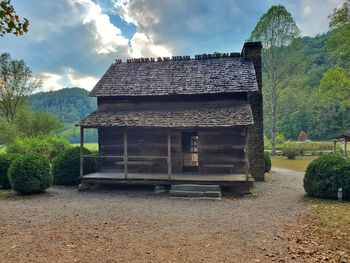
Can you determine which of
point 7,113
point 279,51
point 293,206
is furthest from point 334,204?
point 7,113

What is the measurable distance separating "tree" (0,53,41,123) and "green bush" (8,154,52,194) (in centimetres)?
2907

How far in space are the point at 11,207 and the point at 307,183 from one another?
1203 centimetres

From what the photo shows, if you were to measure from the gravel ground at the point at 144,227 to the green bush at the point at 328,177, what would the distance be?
2.77 ft

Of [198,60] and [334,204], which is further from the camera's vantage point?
[198,60]

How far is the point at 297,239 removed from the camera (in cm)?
702

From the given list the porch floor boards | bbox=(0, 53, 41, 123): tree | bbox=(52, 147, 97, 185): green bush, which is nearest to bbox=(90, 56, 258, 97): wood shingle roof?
bbox=(52, 147, 97, 185): green bush

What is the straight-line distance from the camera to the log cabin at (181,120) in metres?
14.3

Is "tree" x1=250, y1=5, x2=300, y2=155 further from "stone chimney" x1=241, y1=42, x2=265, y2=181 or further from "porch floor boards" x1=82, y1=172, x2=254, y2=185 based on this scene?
"porch floor boards" x1=82, y1=172, x2=254, y2=185

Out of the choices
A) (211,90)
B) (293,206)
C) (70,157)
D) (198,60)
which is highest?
(198,60)

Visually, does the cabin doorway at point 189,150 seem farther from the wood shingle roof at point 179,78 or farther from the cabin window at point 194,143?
the wood shingle roof at point 179,78

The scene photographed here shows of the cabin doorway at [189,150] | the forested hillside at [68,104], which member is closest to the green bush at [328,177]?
the cabin doorway at [189,150]

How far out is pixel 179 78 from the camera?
1728cm

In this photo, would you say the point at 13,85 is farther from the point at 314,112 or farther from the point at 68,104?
A: the point at 314,112

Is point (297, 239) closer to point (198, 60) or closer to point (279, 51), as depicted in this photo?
point (198, 60)
